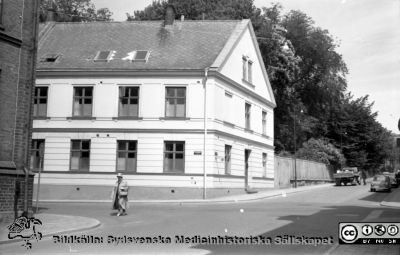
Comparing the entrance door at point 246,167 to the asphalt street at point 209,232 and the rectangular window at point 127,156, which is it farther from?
the asphalt street at point 209,232

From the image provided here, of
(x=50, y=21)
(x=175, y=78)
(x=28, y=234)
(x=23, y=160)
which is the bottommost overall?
(x=28, y=234)

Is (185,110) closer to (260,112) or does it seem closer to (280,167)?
(260,112)

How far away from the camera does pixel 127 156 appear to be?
101 ft

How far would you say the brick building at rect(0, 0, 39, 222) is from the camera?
16.5 meters

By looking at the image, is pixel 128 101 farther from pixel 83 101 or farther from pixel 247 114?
pixel 247 114

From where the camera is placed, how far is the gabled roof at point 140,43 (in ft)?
104

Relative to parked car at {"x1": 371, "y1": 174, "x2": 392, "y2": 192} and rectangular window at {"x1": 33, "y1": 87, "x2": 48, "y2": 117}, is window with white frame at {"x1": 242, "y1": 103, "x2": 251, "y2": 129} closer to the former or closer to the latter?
parked car at {"x1": 371, "y1": 174, "x2": 392, "y2": 192}

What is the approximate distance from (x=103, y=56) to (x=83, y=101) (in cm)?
341

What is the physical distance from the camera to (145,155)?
1199 inches

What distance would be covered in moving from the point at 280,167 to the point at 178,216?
24880 mm

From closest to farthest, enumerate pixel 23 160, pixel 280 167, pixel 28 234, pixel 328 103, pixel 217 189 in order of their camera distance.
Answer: pixel 28 234 < pixel 23 160 < pixel 217 189 < pixel 280 167 < pixel 328 103

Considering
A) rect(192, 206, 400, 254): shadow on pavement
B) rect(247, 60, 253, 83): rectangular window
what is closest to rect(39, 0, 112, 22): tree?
rect(247, 60, 253, 83): rectangular window

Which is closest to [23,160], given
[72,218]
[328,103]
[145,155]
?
[72,218]

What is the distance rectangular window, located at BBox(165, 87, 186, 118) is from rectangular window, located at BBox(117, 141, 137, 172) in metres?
2.96
